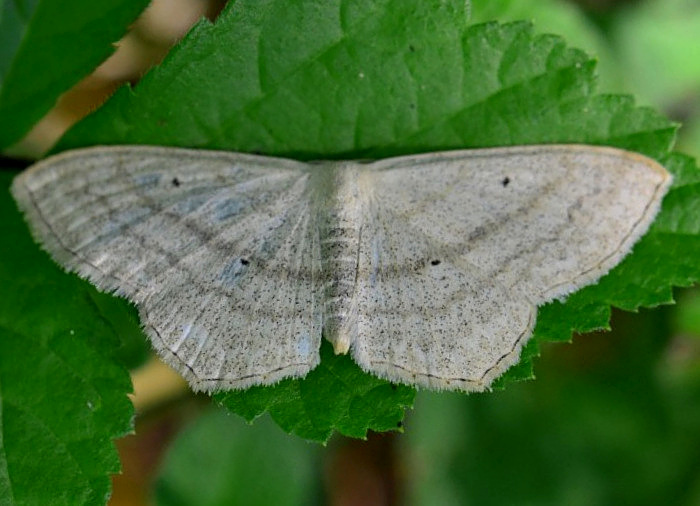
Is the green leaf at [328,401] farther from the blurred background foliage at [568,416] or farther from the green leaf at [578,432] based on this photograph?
the green leaf at [578,432]

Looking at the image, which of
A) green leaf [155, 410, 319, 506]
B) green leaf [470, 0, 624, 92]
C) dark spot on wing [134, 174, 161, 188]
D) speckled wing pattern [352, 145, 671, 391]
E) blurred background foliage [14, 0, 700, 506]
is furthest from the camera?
blurred background foliage [14, 0, 700, 506]

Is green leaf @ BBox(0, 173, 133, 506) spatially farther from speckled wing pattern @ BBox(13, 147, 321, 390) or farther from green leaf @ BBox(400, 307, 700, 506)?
green leaf @ BBox(400, 307, 700, 506)

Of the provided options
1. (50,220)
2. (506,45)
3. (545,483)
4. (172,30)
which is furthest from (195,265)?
(545,483)

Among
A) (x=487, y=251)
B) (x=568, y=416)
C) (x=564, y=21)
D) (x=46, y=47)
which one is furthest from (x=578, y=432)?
(x=46, y=47)

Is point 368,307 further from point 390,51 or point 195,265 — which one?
point 390,51

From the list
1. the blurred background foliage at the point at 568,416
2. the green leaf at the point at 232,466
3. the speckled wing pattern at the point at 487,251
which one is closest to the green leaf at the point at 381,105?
the speckled wing pattern at the point at 487,251

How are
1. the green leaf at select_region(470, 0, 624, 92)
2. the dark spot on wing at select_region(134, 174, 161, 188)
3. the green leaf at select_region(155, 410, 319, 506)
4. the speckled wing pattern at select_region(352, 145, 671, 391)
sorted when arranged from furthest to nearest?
the green leaf at select_region(155, 410, 319, 506)
the green leaf at select_region(470, 0, 624, 92)
the dark spot on wing at select_region(134, 174, 161, 188)
the speckled wing pattern at select_region(352, 145, 671, 391)

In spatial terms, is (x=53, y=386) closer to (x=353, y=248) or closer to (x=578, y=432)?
(x=353, y=248)

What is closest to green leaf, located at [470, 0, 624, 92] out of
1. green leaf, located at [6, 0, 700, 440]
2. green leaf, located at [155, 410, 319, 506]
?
green leaf, located at [6, 0, 700, 440]
